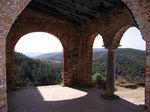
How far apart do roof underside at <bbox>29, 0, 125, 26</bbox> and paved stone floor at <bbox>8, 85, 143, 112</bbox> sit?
3.39m

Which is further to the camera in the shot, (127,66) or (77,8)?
(127,66)

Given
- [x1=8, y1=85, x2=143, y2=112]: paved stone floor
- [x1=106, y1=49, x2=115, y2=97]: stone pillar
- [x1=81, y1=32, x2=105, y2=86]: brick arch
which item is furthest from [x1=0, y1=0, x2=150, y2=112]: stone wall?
[x1=8, y1=85, x2=143, y2=112]: paved stone floor

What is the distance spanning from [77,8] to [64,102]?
155 inches

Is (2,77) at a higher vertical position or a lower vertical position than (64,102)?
higher

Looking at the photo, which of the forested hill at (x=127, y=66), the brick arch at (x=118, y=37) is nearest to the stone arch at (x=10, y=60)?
the brick arch at (x=118, y=37)

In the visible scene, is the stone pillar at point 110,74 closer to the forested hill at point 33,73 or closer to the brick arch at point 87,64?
the brick arch at point 87,64

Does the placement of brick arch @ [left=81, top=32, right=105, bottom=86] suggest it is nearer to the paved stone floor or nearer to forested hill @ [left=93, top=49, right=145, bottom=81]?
the paved stone floor

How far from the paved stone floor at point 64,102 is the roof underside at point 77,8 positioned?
339 centimetres

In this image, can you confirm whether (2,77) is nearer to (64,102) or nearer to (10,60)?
(64,102)

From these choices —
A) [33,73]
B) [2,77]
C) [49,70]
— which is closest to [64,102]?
[2,77]

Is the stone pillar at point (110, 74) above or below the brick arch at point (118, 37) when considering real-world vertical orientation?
below

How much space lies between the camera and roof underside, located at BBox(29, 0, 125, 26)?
926cm

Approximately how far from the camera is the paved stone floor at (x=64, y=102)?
8.12 metres

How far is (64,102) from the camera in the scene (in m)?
9.16
